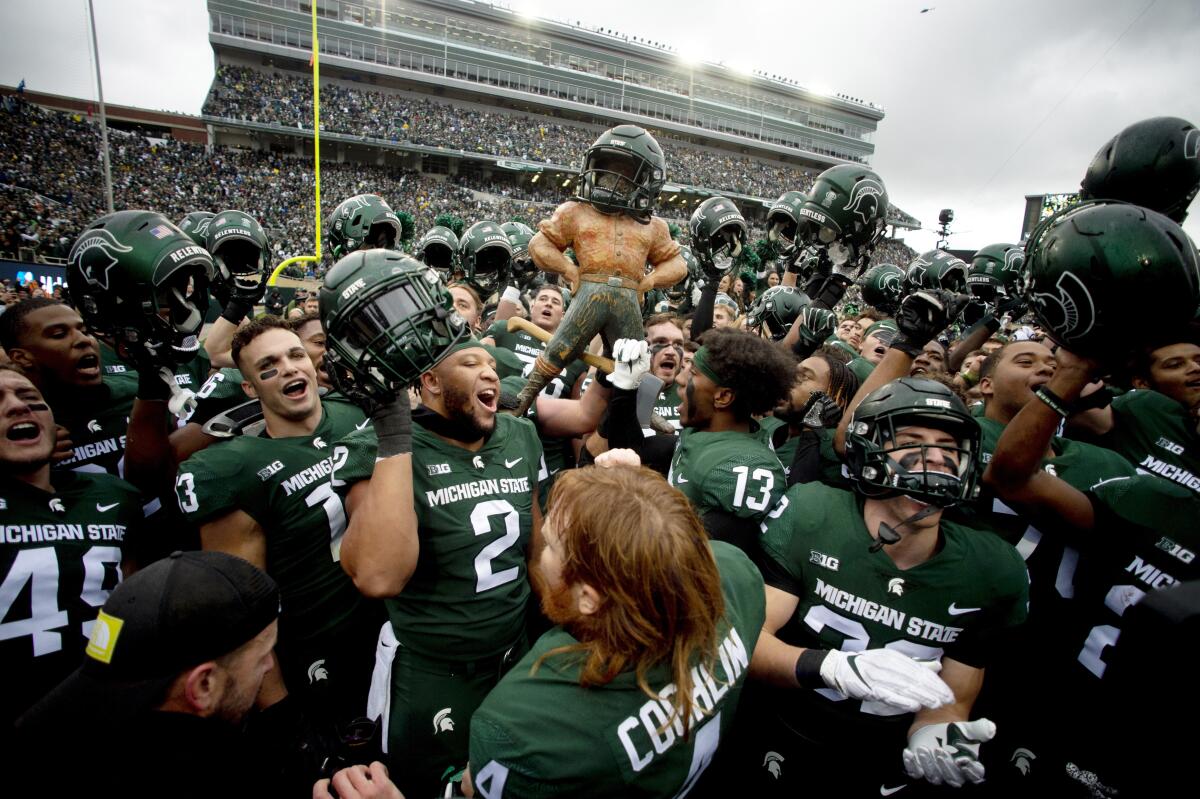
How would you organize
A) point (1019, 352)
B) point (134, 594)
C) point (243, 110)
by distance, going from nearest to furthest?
1. point (134, 594)
2. point (1019, 352)
3. point (243, 110)

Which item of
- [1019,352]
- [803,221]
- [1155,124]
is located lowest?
[1019,352]

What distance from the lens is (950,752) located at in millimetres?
1935

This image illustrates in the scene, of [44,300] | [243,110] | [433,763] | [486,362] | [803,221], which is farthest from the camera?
[243,110]

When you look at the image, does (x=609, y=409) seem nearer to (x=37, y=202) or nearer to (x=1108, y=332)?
(x=1108, y=332)

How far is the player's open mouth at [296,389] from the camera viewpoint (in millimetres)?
3025

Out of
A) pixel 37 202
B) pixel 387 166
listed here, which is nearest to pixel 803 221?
pixel 37 202

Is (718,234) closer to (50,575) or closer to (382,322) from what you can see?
(382,322)

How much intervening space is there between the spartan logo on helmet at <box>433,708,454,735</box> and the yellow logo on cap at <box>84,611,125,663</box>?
4.29 ft

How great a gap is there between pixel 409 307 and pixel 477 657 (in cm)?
158

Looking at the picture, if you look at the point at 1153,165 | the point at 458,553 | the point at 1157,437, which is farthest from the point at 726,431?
the point at 1157,437

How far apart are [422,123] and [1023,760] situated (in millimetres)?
48978

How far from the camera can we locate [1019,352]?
10.2 feet

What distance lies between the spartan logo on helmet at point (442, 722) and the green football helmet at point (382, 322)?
1.45 metres

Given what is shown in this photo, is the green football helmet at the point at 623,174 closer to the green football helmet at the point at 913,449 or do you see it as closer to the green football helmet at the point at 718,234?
the green football helmet at the point at 718,234
